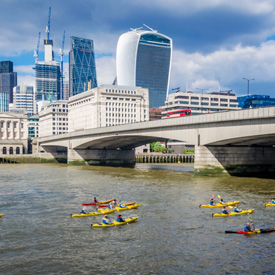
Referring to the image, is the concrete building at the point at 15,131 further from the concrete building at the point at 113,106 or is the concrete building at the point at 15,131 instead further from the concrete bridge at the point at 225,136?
the concrete bridge at the point at 225,136

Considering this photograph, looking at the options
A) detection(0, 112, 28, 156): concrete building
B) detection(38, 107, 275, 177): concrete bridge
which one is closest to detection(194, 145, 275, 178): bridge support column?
detection(38, 107, 275, 177): concrete bridge

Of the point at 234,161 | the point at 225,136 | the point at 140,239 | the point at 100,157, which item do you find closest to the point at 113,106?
the point at 100,157

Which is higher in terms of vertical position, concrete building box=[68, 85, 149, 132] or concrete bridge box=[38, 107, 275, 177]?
concrete building box=[68, 85, 149, 132]

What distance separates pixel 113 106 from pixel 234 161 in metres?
109

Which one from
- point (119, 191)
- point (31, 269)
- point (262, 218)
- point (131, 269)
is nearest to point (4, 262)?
point (31, 269)

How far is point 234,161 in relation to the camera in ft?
174

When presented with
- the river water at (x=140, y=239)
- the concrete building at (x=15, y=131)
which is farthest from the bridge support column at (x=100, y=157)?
the concrete building at (x=15, y=131)

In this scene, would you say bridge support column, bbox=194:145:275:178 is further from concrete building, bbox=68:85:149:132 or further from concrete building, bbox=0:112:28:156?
concrete building, bbox=0:112:28:156

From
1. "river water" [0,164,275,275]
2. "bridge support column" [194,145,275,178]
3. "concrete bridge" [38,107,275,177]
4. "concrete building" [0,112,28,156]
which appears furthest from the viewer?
"concrete building" [0,112,28,156]

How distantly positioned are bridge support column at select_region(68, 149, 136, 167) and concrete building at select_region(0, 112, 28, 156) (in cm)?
6927

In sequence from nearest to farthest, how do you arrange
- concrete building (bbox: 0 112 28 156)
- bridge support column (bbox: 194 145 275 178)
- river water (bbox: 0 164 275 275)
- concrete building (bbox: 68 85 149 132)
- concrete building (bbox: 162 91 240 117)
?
→ river water (bbox: 0 164 275 275) → bridge support column (bbox: 194 145 275 178) → concrete building (bbox: 0 112 28 156) → concrete building (bbox: 68 85 149 132) → concrete building (bbox: 162 91 240 117)

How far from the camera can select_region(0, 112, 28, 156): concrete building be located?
500 ft

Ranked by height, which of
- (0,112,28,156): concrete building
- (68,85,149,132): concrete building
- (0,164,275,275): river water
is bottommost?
(0,164,275,275): river water

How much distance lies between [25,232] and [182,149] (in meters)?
121
